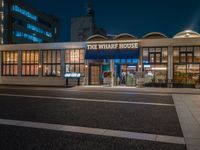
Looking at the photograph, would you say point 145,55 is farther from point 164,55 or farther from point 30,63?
point 30,63

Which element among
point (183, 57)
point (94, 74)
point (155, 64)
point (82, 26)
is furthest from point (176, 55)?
point (82, 26)

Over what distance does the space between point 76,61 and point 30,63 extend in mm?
6704

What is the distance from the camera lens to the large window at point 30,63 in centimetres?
3447

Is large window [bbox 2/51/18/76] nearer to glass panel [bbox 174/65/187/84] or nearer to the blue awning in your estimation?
the blue awning

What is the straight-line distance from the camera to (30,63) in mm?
34594

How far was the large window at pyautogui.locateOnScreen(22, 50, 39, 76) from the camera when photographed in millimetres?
34469

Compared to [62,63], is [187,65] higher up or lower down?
lower down

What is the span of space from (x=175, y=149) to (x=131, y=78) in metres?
24.6

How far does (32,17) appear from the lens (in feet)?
295

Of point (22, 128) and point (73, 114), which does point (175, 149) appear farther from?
point (73, 114)

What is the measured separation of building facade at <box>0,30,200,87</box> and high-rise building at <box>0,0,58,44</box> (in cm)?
3978

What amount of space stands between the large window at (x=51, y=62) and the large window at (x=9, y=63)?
14.9 feet

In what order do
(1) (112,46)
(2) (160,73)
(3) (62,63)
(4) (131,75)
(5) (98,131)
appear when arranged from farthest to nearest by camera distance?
(3) (62,63) → (4) (131,75) → (1) (112,46) → (2) (160,73) → (5) (98,131)

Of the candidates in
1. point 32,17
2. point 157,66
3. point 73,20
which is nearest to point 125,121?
point 157,66
